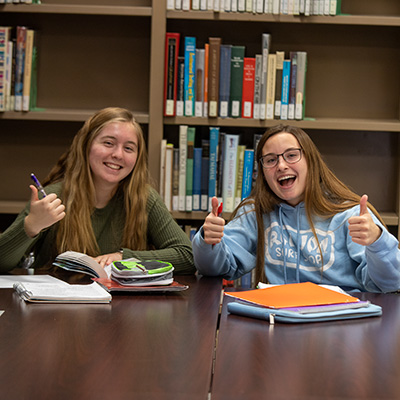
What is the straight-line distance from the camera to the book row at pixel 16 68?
287 cm

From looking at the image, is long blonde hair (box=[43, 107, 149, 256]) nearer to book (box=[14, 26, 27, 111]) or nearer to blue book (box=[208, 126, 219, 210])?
blue book (box=[208, 126, 219, 210])

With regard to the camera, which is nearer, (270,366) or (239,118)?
(270,366)

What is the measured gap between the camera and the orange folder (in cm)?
148

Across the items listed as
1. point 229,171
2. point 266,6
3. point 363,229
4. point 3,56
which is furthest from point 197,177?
point 363,229

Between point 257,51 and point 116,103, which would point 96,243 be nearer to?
point 116,103

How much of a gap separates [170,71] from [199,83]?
14 centimetres

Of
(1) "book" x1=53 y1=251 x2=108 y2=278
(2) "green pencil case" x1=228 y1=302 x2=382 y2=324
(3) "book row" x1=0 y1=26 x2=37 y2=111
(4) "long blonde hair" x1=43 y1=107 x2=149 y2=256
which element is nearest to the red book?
(4) "long blonde hair" x1=43 y1=107 x2=149 y2=256

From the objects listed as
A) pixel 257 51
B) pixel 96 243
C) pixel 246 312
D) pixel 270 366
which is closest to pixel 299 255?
pixel 246 312

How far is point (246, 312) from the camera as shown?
146 centimetres

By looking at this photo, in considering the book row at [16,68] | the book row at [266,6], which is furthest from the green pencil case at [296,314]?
the book row at [16,68]

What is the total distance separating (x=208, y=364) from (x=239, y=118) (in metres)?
1.88

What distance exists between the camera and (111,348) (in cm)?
121

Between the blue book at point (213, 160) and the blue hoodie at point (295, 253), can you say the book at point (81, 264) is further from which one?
the blue book at point (213, 160)

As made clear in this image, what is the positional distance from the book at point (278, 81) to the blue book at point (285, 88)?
0.01 metres
